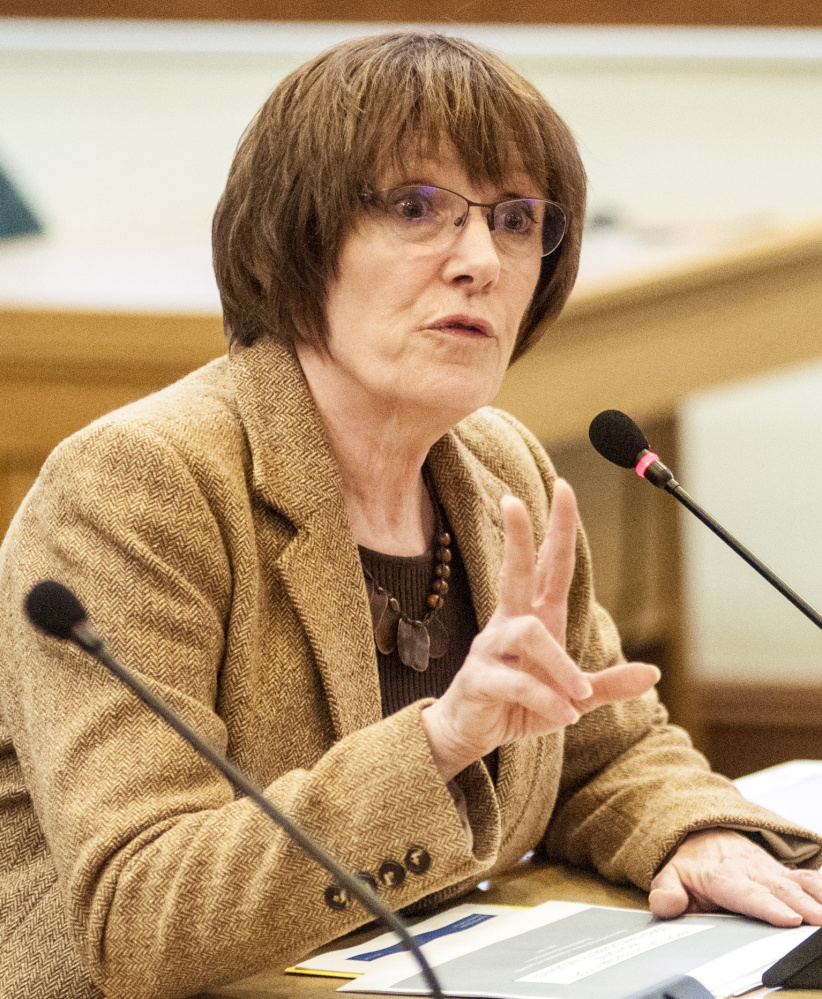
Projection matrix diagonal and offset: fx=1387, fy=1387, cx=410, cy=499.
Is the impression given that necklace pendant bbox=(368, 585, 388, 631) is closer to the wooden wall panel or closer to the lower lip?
the lower lip

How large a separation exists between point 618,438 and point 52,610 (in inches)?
23.9

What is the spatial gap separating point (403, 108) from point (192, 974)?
773mm

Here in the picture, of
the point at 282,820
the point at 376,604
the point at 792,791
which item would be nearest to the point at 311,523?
the point at 376,604

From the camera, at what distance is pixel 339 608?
127 centimetres

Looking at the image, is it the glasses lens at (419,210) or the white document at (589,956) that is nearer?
the white document at (589,956)

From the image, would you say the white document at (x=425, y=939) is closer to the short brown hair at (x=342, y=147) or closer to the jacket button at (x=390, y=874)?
the jacket button at (x=390, y=874)

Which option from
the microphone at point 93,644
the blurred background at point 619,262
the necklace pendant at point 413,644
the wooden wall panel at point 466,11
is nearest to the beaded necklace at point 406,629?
the necklace pendant at point 413,644

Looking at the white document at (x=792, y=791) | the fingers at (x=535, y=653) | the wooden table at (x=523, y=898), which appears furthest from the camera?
the white document at (x=792, y=791)

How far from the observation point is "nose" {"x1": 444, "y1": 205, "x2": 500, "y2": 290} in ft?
4.26

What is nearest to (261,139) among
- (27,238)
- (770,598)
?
(27,238)

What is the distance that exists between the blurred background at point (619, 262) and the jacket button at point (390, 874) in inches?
50.3

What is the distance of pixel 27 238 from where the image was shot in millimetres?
2740

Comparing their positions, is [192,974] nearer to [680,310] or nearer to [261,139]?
[261,139]

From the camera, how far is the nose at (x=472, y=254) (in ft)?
4.26
